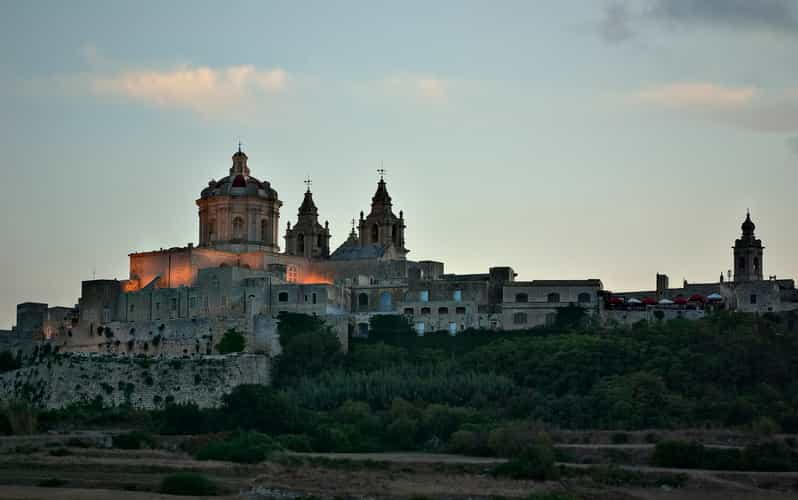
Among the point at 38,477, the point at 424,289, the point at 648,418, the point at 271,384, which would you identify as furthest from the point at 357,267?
the point at 38,477

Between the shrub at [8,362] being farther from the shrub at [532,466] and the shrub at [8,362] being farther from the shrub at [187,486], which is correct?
the shrub at [532,466]

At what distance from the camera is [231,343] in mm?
89688

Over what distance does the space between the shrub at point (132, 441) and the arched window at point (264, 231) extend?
25.8 metres

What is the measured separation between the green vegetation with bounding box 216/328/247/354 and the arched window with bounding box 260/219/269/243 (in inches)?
439

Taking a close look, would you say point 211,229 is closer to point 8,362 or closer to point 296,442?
point 8,362

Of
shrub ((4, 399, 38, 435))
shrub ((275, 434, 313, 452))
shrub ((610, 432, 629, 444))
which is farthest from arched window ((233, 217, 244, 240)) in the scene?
shrub ((610, 432, 629, 444))

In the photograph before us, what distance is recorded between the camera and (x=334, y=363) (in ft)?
291

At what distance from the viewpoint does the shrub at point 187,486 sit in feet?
202

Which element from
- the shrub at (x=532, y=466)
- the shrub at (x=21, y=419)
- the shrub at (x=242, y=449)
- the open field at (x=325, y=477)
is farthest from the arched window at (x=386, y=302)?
the shrub at (x=532, y=466)

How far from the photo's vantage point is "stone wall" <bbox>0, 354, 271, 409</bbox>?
86188 mm

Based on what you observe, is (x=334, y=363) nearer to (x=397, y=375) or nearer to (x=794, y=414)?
(x=397, y=375)

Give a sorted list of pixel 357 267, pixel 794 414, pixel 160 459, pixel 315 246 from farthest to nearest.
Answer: pixel 315 246 → pixel 357 267 → pixel 794 414 → pixel 160 459

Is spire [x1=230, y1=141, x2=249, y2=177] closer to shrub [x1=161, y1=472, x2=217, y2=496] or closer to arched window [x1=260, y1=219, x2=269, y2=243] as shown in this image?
arched window [x1=260, y1=219, x2=269, y2=243]

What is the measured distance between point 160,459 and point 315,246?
37.0 m
